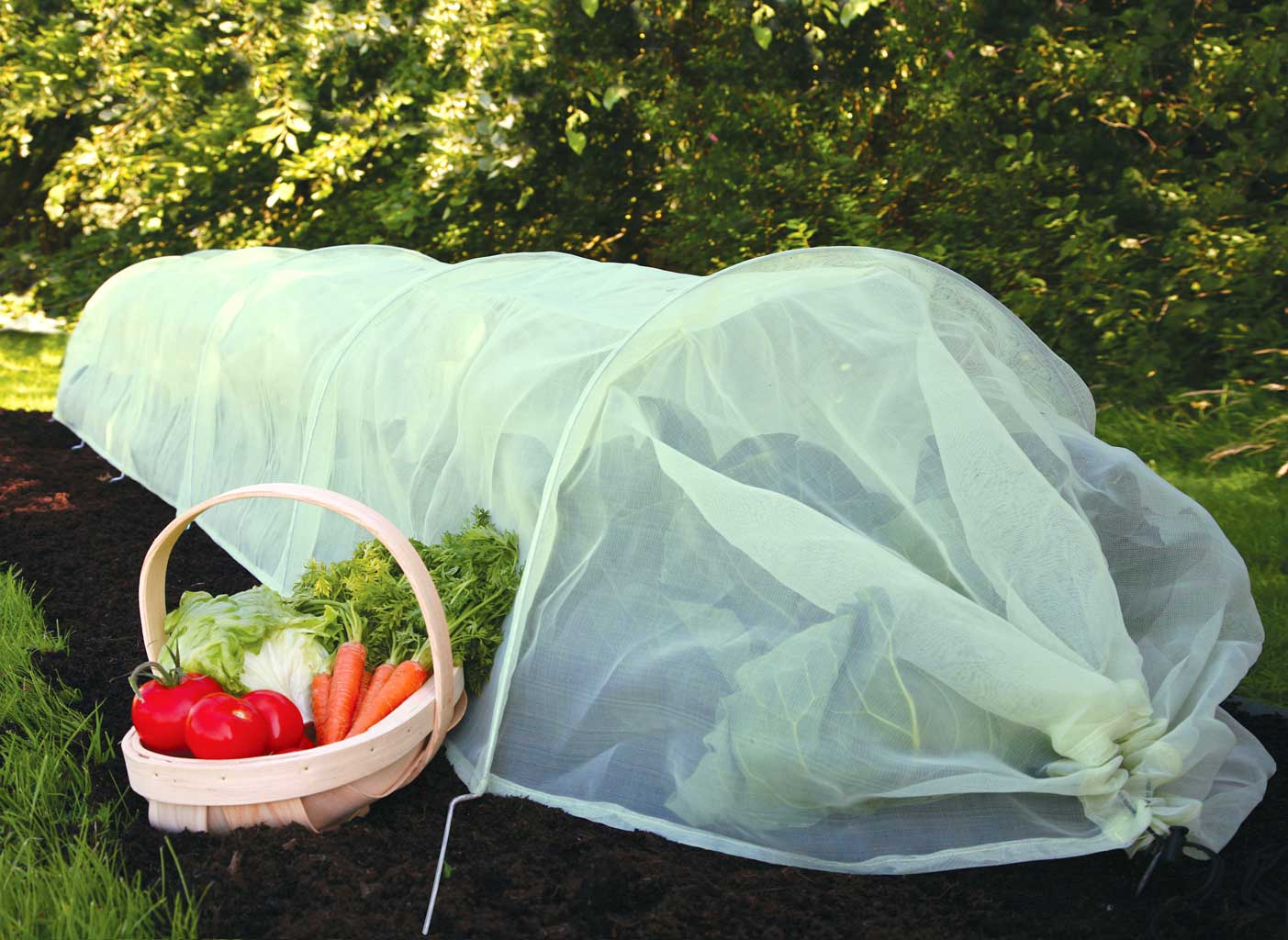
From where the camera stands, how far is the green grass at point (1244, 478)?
4262 mm

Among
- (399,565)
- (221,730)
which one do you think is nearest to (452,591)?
(399,565)

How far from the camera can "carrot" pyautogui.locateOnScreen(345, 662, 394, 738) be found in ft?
9.94

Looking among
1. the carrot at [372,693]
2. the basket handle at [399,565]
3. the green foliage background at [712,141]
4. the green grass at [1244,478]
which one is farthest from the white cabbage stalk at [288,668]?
the green foliage background at [712,141]

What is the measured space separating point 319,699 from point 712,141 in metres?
7.26

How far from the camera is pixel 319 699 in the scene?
3.09 m

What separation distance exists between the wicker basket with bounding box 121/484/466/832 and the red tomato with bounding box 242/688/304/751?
186mm

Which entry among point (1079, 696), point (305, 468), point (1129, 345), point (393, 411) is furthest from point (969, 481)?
point (1129, 345)

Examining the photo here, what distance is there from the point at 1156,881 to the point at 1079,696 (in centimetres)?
46

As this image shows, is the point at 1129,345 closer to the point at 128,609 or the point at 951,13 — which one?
the point at 951,13

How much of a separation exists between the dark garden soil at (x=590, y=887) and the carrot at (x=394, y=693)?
0.72 ft

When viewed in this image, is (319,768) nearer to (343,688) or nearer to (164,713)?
(343,688)

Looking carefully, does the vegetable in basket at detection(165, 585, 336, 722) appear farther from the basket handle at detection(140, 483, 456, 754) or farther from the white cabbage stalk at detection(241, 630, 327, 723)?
the basket handle at detection(140, 483, 456, 754)

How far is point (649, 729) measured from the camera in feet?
9.68

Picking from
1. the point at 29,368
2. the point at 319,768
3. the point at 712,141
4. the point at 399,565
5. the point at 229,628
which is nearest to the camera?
the point at 319,768
